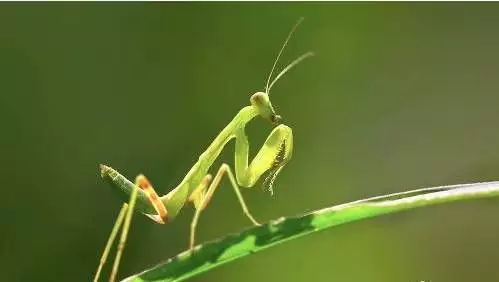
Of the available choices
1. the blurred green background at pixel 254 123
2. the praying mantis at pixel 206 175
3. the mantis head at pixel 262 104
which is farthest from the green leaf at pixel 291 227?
the blurred green background at pixel 254 123

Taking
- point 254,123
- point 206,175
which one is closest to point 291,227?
point 206,175

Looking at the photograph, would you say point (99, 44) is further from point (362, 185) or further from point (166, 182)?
point (362, 185)

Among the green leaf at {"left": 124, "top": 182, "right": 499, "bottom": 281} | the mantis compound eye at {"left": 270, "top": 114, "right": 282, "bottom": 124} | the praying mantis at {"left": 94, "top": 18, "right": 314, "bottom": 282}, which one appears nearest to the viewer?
the green leaf at {"left": 124, "top": 182, "right": 499, "bottom": 281}

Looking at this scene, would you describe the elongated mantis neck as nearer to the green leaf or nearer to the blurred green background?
the green leaf

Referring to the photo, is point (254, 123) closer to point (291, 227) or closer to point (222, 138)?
point (222, 138)

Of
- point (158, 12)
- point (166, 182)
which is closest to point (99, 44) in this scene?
point (158, 12)

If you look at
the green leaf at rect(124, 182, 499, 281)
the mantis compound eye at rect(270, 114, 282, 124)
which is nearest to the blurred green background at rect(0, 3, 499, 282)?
the mantis compound eye at rect(270, 114, 282, 124)

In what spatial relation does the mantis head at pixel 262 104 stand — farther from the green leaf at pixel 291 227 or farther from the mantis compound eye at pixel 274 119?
the green leaf at pixel 291 227
